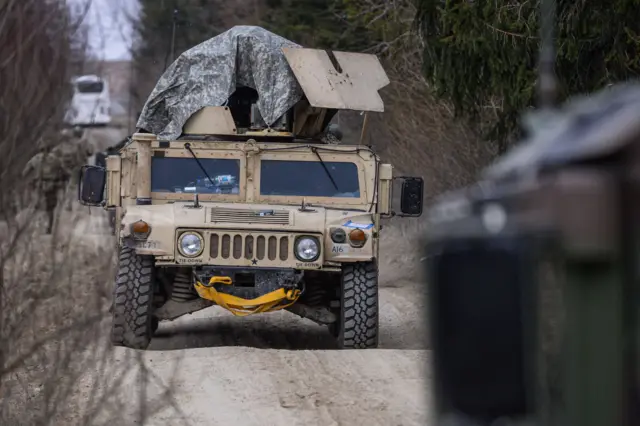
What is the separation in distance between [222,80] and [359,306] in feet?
9.06

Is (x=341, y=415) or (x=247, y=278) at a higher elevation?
(x=247, y=278)

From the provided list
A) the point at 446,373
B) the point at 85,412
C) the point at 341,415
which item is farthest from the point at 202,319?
the point at 446,373

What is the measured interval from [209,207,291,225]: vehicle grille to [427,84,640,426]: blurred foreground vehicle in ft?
22.0

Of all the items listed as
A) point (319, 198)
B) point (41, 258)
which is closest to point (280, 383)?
point (319, 198)

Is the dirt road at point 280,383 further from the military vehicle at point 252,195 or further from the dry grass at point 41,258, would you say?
the military vehicle at point 252,195

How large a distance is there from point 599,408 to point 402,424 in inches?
181

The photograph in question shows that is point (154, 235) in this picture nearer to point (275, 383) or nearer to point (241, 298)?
point (241, 298)

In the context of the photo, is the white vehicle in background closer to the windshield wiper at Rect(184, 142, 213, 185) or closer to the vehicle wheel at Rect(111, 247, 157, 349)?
the vehicle wheel at Rect(111, 247, 157, 349)

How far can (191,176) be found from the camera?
31.8 ft

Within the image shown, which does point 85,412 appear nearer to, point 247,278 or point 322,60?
point 247,278

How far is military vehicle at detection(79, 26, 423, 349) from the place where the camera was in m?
8.95

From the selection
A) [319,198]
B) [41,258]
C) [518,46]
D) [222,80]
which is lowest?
[41,258]

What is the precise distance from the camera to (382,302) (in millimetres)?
14039

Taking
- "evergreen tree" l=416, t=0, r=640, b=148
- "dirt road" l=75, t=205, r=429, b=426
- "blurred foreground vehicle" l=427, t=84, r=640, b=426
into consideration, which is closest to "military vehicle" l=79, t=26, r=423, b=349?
"dirt road" l=75, t=205, r=429, b=426
